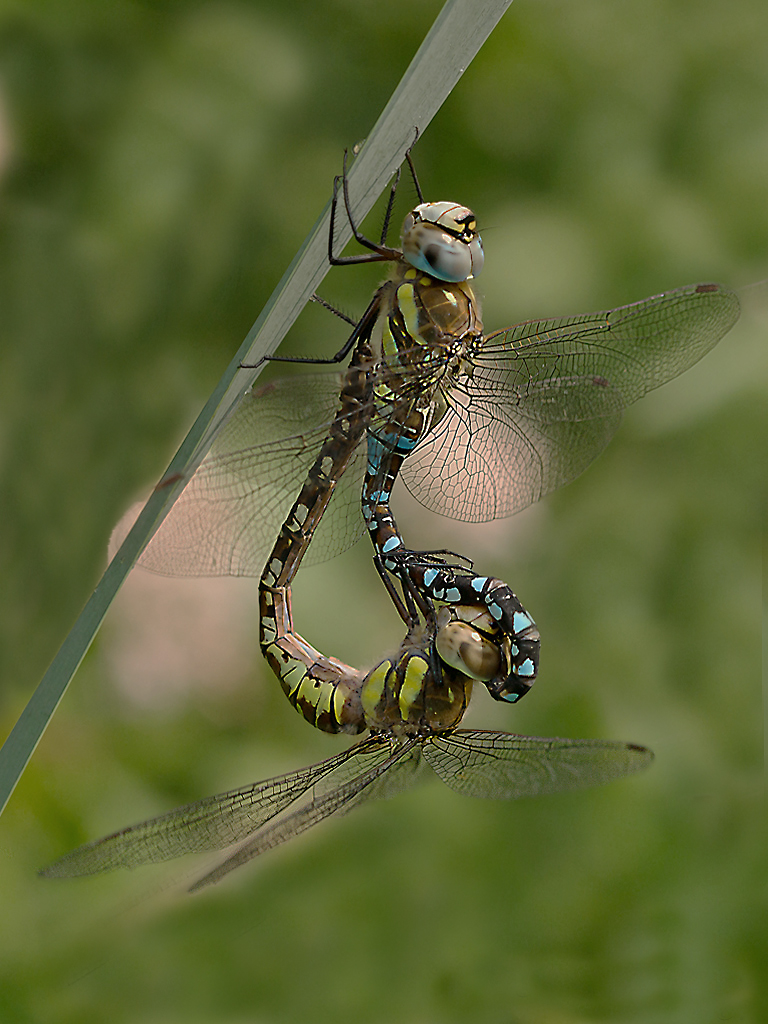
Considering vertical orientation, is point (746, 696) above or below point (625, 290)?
below

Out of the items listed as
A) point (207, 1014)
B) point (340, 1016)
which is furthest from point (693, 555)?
point (207, 1014)

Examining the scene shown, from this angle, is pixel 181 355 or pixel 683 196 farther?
pixel 683 196

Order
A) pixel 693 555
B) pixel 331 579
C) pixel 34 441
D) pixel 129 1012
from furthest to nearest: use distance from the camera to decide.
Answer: pixel 693 555
pixel 331 579
pixel 34 441
pixel 129 1012

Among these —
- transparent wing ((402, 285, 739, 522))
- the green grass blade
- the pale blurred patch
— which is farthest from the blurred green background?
the green grass blade

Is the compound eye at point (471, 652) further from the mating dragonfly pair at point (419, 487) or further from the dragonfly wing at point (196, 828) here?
the dragonfly wing at point (196, 828)

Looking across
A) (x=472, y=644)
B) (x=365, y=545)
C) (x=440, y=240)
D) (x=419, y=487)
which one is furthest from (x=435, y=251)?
(x=365, y=545)

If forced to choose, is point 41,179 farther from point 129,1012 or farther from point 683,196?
point 129,1012
